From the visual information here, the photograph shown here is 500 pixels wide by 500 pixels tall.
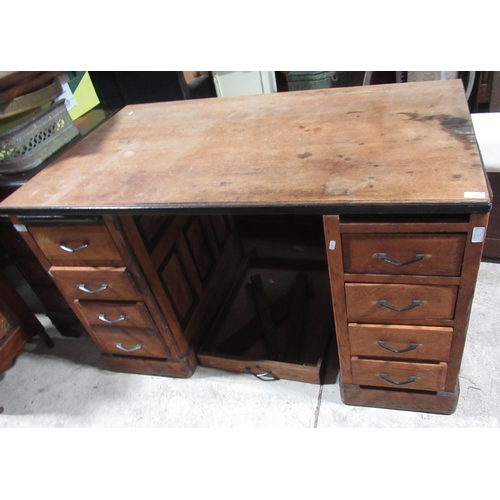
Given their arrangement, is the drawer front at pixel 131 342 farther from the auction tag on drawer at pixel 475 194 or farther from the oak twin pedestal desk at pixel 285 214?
the auction tag on drawer at pixel 475 194

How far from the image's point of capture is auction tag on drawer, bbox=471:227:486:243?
908 mm

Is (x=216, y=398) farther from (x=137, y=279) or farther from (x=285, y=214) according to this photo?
(x=285, y=214)

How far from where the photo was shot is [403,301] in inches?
43.3

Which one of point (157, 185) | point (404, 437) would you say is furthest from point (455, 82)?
point (404, 437)

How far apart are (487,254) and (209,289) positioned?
1.24 meters

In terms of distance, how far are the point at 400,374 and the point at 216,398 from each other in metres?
0.67

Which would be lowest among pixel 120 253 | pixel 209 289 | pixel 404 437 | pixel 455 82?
pixel 404 437

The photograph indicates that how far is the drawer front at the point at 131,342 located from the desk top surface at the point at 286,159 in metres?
0.55

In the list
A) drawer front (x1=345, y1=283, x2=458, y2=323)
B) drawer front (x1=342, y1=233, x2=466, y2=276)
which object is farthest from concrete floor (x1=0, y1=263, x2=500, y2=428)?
drawer front (x1=342, y1=233, x2=466, y2=276)

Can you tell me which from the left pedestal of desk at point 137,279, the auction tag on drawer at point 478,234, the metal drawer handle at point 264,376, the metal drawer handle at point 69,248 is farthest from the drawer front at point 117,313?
the auction tag on drawer at point 478,234

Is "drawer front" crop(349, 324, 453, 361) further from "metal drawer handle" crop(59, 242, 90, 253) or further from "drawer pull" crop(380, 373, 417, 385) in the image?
"metal drawer handle" crop(59, 242, 90, 253)

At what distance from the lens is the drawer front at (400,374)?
124 cm

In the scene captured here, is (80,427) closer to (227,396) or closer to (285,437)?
(227,396)

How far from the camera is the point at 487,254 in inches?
71.8
